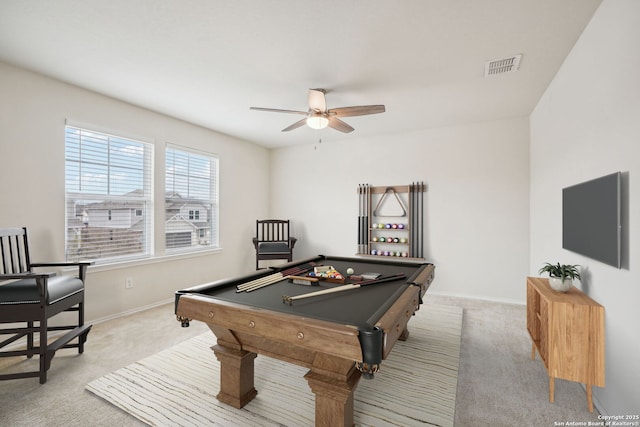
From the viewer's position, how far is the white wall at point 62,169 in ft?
8.91

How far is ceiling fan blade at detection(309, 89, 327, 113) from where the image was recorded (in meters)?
2.68

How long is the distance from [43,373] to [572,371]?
144 inches

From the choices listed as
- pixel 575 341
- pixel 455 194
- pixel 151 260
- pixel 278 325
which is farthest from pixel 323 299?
pixel 455 194

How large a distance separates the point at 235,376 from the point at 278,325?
778 mm

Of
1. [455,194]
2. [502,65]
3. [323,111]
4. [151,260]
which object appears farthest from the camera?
Result: [455,194]

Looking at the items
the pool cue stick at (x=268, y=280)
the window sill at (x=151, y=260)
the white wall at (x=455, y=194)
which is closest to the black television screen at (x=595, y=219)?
the white wall at (x=455, y=194)

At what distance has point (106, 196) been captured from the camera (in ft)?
11.3

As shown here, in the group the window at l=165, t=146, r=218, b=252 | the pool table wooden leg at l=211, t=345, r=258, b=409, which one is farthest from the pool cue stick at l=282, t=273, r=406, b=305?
the window at l=165, t=146, r=218, b=252

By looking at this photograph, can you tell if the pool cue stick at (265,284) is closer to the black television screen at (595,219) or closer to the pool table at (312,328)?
the pool table at (312,328)

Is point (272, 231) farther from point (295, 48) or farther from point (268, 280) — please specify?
point (295, 48)

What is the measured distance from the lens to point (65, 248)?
309 cm

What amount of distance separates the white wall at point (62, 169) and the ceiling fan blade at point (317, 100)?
96.0 inches

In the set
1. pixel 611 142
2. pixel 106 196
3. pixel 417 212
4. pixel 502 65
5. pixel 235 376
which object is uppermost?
pixel 502 65

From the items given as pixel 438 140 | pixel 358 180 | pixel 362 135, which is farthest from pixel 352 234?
pixel 438 140
